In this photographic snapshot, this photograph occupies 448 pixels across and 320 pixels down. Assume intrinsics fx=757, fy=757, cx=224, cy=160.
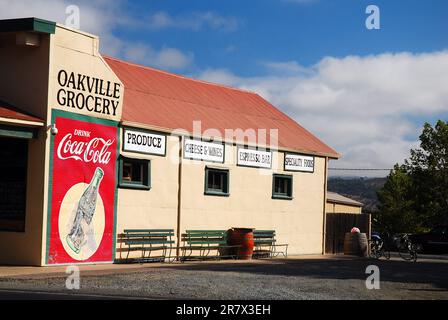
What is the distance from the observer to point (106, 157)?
66.2ft

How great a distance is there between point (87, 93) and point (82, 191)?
2.54m

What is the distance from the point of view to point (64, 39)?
19.0 m

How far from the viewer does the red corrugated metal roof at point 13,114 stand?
17.9m

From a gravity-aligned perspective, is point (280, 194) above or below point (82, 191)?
above

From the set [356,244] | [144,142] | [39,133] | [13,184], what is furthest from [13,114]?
[356,244]

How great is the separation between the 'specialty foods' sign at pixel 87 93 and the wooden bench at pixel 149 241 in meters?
3.37

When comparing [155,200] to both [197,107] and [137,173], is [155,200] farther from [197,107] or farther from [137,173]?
[197,107]

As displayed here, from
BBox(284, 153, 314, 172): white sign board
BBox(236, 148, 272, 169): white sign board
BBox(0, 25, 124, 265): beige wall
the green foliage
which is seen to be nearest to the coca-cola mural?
BBox(0, 25, 124, 265): beige wall

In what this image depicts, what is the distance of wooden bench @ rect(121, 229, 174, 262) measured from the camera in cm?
2073

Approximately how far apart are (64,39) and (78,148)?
9.10ft

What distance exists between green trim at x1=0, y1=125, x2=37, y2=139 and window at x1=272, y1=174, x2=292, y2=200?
1006 centimetres

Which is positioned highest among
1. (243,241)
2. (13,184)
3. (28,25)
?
(28,25)

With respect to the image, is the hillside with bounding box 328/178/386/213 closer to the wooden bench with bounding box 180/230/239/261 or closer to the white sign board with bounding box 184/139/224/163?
the wooden bench with bounding box 180/230/239/261
